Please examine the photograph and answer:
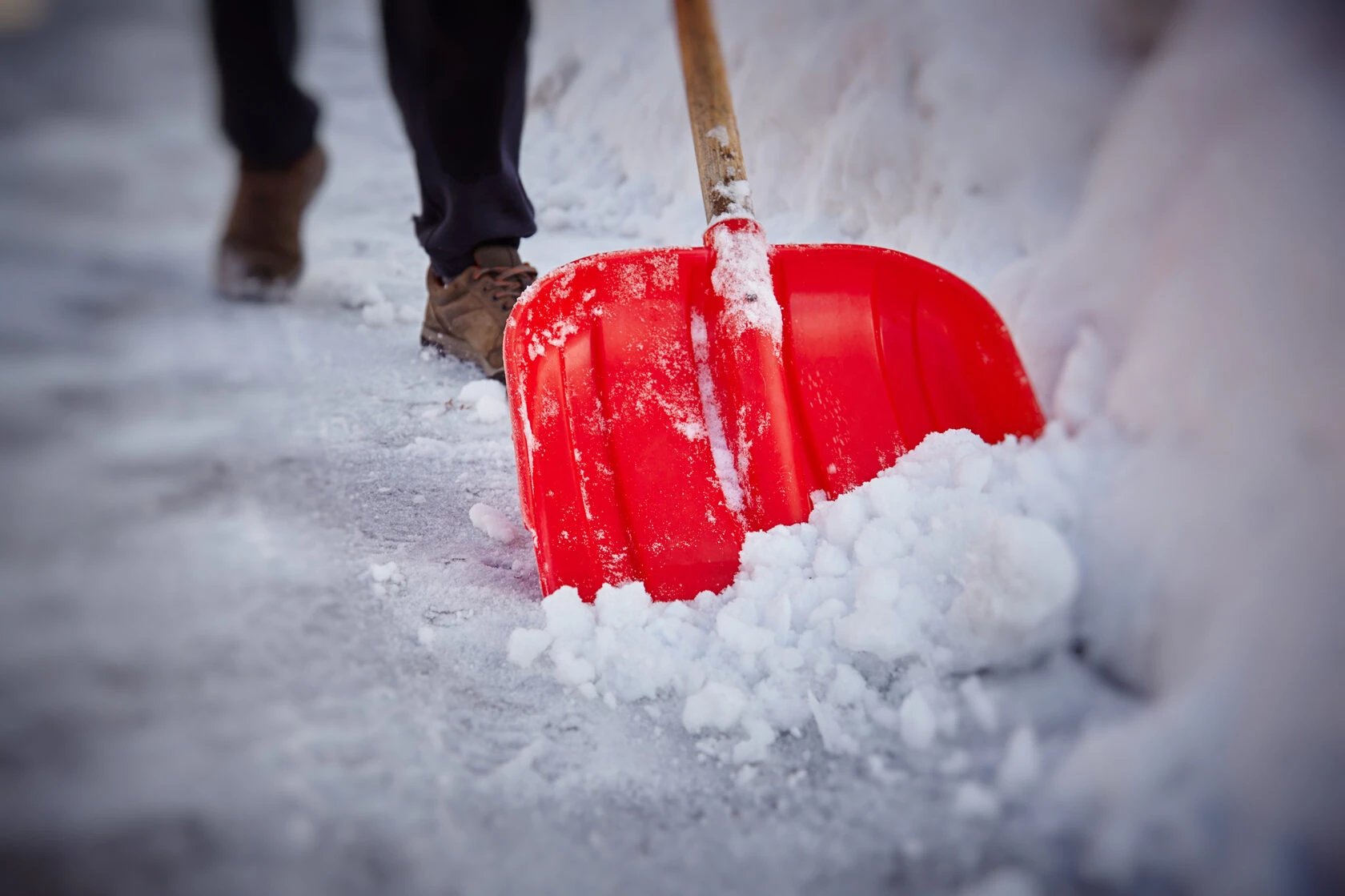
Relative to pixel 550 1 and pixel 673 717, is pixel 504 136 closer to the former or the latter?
pixel 673 717

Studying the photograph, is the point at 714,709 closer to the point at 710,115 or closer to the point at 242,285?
the point at 710,115

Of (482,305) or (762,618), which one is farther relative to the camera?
(482,305)

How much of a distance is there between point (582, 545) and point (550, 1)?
321cm

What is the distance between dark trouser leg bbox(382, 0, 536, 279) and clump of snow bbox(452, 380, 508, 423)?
275mm

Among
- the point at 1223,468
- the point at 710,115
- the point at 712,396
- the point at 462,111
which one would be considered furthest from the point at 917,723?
the point at 462,111

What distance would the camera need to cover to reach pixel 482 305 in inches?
54.8

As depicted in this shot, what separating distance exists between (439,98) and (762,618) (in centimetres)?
108

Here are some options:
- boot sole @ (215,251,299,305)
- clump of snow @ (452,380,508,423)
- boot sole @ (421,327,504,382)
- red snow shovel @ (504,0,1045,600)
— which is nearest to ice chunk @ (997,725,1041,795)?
red snow shovel @ (504,0,1045,600)

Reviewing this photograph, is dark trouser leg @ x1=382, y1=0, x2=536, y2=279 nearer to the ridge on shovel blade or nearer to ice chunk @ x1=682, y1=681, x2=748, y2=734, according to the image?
the ridge on shovel blade

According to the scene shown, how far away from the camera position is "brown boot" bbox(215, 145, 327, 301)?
5.26ft

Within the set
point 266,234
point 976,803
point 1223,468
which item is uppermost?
point 266,234

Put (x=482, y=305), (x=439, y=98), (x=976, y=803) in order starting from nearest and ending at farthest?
(x=976, y=803), (x=439, y=98), (x=482, y=305)

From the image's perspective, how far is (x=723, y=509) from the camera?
0.87 m

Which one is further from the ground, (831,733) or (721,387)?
(721,387)
